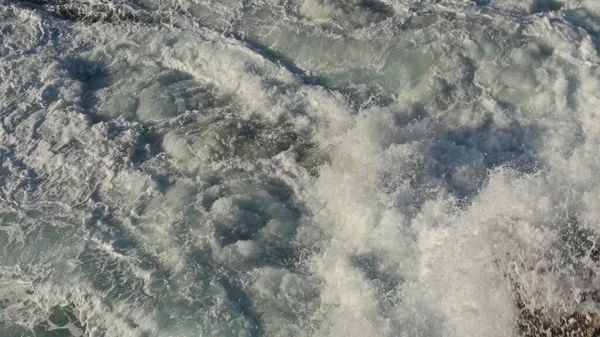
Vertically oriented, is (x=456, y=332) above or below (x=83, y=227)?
above

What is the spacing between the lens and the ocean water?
5.89 m

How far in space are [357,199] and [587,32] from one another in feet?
16.2

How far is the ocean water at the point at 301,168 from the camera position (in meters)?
5.89

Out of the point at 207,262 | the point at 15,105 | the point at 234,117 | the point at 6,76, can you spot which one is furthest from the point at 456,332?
the point at 6,76

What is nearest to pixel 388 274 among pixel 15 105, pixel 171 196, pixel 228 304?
pixel 228 304

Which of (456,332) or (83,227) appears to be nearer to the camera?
(456,332)

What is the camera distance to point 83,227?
22.9 feet

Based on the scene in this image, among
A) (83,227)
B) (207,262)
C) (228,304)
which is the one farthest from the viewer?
(83,227)

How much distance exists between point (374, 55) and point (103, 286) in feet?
17.7

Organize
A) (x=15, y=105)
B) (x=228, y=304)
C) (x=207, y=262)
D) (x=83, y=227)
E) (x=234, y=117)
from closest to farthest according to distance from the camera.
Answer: (x=228, y=304), (x=207, y=262), (x=83, y=227), (x=234, y=117), (x=15, y=105)

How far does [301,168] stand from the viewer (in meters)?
7.40

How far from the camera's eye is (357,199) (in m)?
6.78

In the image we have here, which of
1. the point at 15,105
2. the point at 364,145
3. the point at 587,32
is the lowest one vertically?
the point at 15,105

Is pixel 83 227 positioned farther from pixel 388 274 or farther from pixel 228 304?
pixel 388 274
